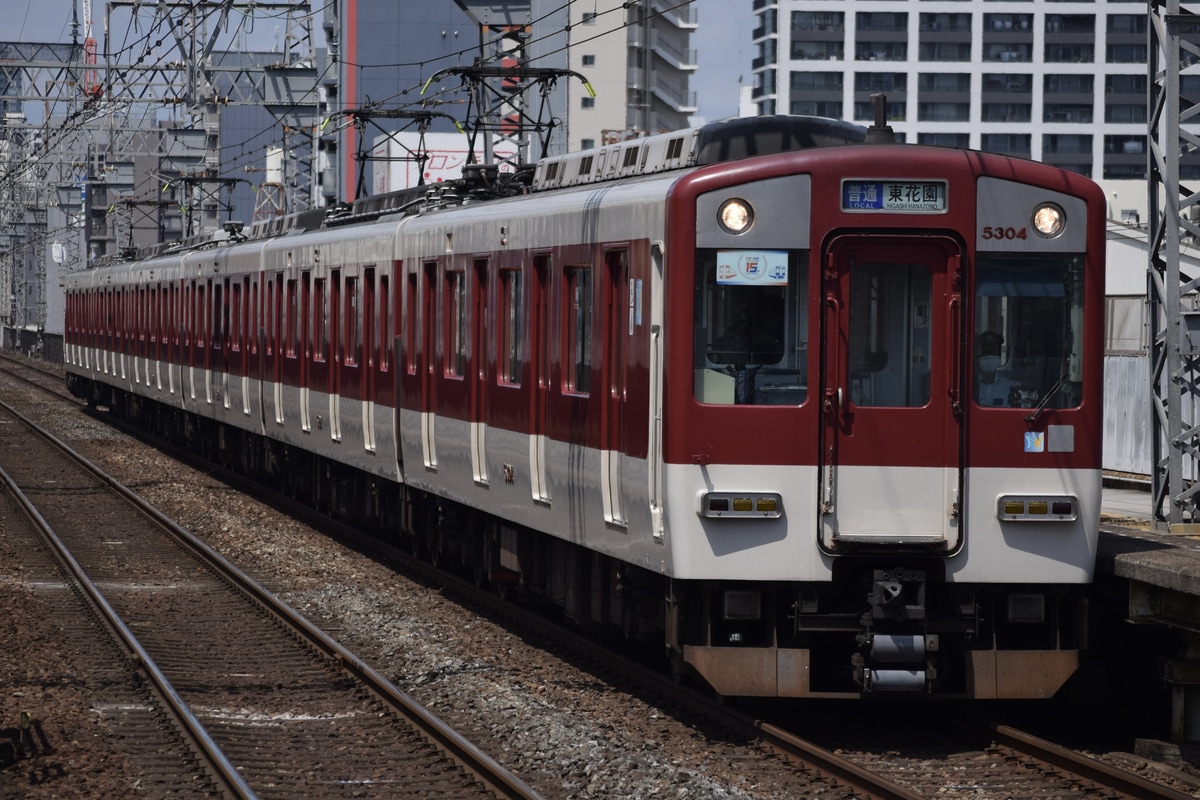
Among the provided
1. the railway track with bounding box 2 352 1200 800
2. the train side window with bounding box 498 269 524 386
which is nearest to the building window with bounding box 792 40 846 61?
the train side window with bounding box 498 269 524 386

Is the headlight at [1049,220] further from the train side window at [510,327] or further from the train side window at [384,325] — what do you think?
the train side window at [384,325]

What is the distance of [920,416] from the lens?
883 cm

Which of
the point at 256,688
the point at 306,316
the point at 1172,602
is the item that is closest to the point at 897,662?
the point at 1172,602

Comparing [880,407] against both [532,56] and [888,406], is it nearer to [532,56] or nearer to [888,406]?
[888,406]

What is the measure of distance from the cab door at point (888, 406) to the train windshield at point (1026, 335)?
18 cm

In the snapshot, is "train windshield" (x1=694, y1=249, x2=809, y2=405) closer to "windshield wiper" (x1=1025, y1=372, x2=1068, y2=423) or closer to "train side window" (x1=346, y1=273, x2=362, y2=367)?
"windshield wiper" (x1=1025, y1=372, x2=1068, y2=423)

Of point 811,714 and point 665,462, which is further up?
point 665,462

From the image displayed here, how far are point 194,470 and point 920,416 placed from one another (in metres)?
18.5

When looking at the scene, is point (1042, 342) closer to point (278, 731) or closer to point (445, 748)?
point (445, 748)

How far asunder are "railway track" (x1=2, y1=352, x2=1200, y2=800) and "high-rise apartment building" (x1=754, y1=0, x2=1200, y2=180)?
7750cm

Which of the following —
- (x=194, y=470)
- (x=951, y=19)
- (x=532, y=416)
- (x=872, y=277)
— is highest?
(x=951, y=19)

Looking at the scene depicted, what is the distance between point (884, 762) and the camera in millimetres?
8570

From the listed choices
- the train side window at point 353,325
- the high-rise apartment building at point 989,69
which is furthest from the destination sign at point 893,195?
the high-rise apartment building at point 989,69

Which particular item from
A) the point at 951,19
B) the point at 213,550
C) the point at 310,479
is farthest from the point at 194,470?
the point at 951,19
